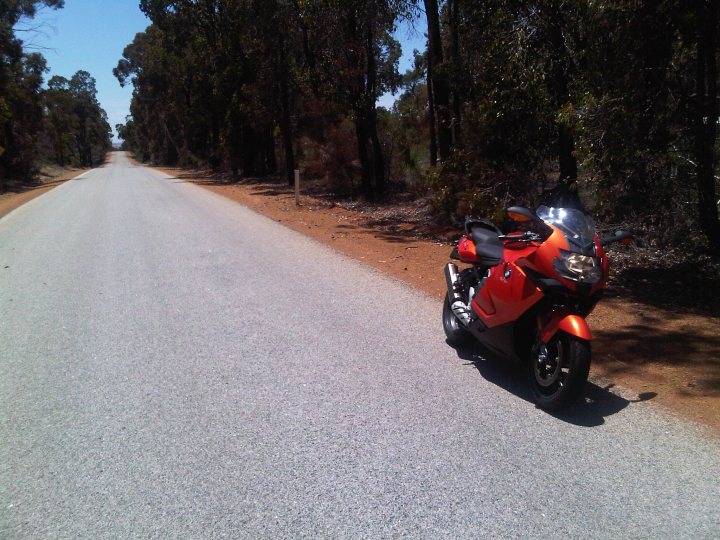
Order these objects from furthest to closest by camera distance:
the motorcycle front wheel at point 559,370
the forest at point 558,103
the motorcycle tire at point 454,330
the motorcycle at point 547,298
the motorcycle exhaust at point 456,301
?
the forest at point 558,103
the motorcycle tire at point 454,330
the motorcycle exhaust at point 456,301
the motorcycle at point 547,298
the motorcycle front wheel at point 559,370

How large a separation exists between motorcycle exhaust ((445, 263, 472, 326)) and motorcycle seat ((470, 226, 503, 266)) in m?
0.46

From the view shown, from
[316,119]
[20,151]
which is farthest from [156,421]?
[20,151]

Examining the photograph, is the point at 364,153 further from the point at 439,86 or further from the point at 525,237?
the point at 525,237

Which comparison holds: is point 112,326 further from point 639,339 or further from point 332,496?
point 639,339

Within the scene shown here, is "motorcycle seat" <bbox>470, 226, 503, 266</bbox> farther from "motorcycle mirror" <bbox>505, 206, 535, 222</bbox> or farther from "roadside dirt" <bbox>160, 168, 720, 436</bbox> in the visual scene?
"roadside dirt" <bbox>160, 168, 720, 436</bbox>

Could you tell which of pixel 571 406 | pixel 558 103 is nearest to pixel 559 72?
pixel 558 103

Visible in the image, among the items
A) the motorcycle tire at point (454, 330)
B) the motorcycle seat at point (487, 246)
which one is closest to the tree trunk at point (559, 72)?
the motorcycle seat at point (487, 246)

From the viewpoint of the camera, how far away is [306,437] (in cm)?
405

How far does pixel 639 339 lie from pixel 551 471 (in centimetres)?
291

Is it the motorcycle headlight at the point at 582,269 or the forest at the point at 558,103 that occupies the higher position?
the forest at the point at 558,103

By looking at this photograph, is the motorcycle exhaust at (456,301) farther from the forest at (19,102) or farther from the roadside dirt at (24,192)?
the forest at (19,102)

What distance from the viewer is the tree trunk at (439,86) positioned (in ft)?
45.6

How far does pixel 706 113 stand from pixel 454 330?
4.97 m

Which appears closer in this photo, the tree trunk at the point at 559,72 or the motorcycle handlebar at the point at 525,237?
the motorcycle handlebar at the point at 525,237
